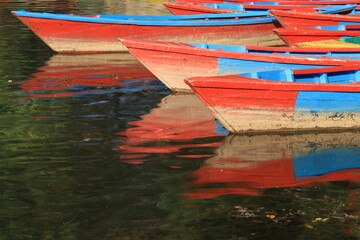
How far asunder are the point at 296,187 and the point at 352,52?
5357 millimetres

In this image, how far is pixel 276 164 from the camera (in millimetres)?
8211

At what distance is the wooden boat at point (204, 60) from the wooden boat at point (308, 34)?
253cm

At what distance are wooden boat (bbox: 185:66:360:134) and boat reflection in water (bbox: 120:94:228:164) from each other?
447 mm

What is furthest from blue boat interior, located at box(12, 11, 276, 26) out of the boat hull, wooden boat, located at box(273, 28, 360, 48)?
the boat hull

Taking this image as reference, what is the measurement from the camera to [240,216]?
6.60 m

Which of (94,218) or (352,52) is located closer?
(94,218)

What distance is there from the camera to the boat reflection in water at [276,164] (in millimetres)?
7484

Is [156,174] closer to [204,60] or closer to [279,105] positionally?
[279,105]

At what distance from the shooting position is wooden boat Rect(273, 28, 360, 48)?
14.1 metres

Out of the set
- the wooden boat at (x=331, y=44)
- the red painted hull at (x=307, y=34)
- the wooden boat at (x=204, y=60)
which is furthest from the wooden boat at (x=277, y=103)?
the red painted hull at (x=307, y=34)

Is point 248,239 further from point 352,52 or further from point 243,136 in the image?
point 352,52

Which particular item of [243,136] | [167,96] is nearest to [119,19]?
[167,96]

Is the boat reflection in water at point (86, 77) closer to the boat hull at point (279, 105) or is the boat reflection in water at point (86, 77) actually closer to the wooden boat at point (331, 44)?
the wooden boat at point (331, 44)

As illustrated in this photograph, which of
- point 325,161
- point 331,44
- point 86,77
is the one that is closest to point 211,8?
point 86,77
